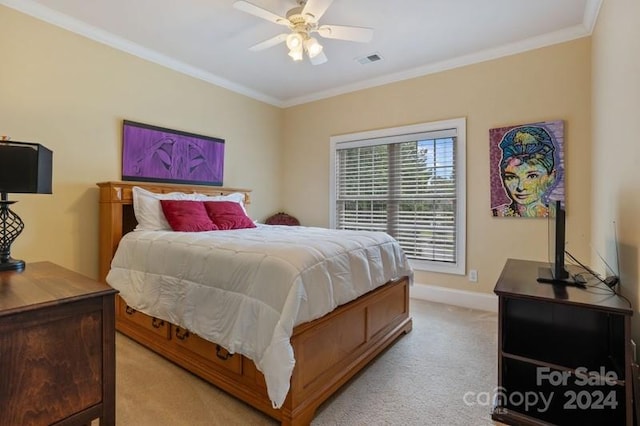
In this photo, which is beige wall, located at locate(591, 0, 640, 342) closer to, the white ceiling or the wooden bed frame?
the white ceiling

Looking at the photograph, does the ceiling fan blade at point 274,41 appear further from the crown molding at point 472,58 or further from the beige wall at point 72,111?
the crown molding at point 472,58

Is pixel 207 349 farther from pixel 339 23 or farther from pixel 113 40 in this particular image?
pixel 113 40

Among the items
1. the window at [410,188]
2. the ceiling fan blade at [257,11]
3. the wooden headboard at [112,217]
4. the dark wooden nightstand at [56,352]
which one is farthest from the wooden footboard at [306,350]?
the ceiling fan blade at [257,11]

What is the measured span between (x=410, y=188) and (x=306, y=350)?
2.78 meters

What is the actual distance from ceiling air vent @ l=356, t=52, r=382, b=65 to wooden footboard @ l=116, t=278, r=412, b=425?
8.07 ft

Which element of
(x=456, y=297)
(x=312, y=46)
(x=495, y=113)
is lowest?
(x=456, y=297)

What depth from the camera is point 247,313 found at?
1.64 m

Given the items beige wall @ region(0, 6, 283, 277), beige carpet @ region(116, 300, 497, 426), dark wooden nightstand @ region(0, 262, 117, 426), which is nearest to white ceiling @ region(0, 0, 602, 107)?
beige wall @ region(0, 6, 283, 277)

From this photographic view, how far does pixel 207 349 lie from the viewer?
197 cm

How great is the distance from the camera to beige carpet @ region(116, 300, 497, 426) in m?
1.67

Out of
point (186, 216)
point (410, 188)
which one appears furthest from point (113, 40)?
point (410, 188)

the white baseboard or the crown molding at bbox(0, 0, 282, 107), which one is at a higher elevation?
the crown molding at bbox(0, 0, 282, 107)

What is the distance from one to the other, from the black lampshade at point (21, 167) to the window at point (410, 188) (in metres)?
3.38

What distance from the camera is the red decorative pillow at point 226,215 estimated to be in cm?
311
